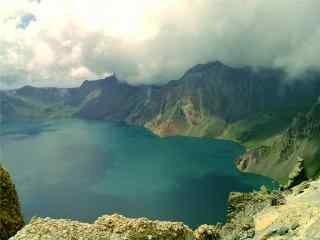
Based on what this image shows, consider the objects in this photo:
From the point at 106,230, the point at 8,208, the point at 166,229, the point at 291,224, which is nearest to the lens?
the point at 106,230

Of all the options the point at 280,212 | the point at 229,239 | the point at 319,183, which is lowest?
the point at 229,239

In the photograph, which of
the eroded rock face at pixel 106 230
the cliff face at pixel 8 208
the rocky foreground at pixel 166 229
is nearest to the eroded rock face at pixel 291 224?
the rocky foreground at pixel 166 229

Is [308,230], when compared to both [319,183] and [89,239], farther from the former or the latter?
[319,183]

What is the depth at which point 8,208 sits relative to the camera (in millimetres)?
37500

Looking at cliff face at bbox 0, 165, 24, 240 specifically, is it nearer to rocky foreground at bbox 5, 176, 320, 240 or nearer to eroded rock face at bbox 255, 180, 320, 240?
rocky foreground at bbox 5, 176, 320, 240

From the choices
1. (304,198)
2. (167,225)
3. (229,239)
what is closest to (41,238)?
(167,225)

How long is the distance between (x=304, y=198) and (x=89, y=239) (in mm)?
24273

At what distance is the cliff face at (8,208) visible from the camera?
36.1m

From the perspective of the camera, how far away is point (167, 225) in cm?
3103

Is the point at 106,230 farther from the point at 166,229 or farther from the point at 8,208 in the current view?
the point at 8,208

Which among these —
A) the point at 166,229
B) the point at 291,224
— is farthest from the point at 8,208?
the point at 291,224

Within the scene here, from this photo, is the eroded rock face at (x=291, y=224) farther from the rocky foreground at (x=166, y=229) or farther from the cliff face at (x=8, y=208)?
the cliff face at (x=8, y=208)

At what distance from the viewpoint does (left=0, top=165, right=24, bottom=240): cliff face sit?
36125 mm

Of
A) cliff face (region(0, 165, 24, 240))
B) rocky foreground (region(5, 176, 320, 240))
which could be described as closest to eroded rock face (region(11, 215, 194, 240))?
rocky foreground (region(5, 176, 320, 240))
